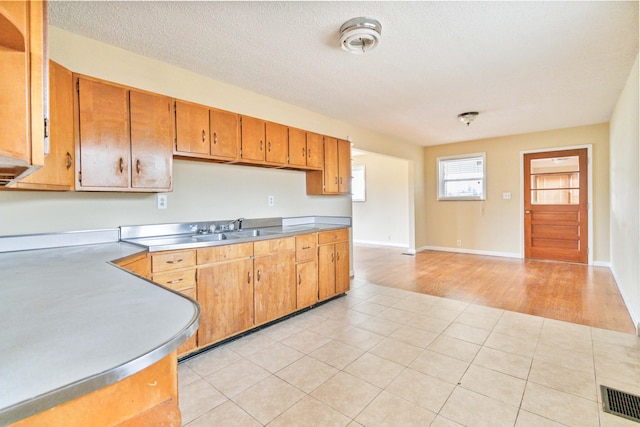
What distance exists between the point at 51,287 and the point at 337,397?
1.58m

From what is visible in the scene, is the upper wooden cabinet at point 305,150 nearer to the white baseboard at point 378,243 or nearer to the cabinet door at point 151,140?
the cabinet door at point 151,140

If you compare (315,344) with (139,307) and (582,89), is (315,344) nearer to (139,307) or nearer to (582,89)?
(139,307)

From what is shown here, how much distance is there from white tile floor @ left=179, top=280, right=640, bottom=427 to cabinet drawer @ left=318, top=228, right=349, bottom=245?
2.83 ft

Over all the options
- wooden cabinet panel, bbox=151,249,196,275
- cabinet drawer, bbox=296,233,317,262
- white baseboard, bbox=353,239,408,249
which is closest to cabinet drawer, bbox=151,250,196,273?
wooden cabinet panel, bbox=151,249,196,275

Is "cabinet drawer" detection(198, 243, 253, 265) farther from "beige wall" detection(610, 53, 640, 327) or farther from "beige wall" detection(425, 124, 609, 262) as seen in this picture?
"beige wall" detection(425, 124, 609, 262)

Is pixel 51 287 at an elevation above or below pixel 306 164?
below

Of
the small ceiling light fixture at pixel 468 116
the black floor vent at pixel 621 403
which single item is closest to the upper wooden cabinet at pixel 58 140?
the black floor vent at pixel 621 403

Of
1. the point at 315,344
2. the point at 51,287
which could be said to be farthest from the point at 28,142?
the point at 315,344

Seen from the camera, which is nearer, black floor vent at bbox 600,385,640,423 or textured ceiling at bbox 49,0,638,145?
black floor vent at bbox 600,385,640,423

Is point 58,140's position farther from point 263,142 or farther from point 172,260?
point 263,142

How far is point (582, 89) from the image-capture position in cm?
346

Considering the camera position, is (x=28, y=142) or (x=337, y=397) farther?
(x=337, y=397)

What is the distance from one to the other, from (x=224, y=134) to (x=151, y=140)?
647 millimetres

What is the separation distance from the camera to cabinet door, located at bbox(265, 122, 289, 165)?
3.21 meters
